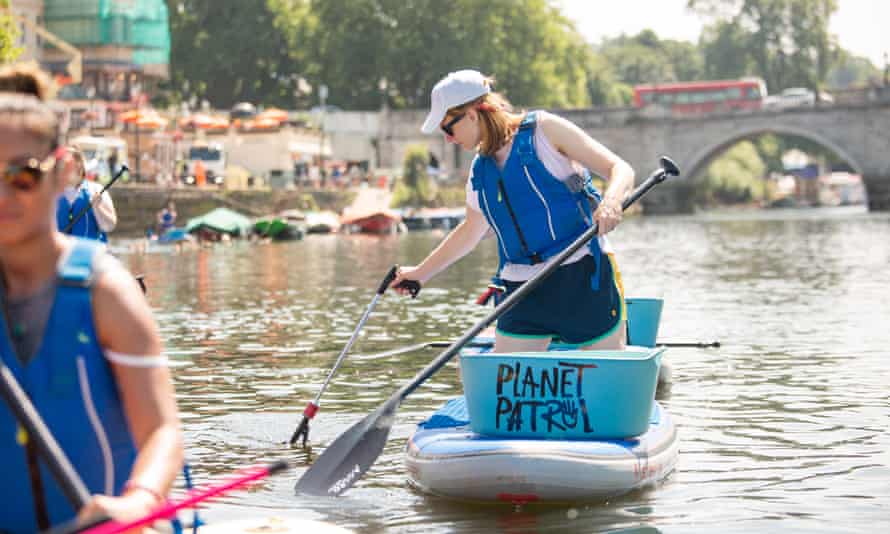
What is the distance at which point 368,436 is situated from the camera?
7574mm

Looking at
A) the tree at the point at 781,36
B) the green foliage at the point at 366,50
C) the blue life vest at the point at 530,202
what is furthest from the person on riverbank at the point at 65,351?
the tree at the point at 781,36

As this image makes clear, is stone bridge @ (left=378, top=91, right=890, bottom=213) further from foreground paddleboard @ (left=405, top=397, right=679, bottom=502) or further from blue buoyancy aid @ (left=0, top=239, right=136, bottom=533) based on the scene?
blue buoyancy aid @ (left=0, top=239, right=136, bottom=533)

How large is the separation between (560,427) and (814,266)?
24.7 meters

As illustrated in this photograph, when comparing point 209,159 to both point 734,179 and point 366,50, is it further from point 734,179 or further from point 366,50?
point 734,179

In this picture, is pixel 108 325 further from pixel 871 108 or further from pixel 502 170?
pixel 871 108

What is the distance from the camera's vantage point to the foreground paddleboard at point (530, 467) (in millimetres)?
7336

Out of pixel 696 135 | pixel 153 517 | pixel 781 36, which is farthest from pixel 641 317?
pixel 781 36

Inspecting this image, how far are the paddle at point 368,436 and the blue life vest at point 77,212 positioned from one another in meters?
2.34

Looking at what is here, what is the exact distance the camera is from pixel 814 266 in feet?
103

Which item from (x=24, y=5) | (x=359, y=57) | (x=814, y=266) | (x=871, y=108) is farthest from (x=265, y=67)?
(x=814, y=266)

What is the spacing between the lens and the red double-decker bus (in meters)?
89.8

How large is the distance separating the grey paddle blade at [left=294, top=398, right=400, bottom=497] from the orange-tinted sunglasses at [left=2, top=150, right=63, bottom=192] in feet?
14.5

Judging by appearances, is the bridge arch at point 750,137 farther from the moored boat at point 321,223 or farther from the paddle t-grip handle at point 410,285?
the paddle t-grip handle at point 410,285

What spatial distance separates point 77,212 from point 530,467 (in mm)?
3320
